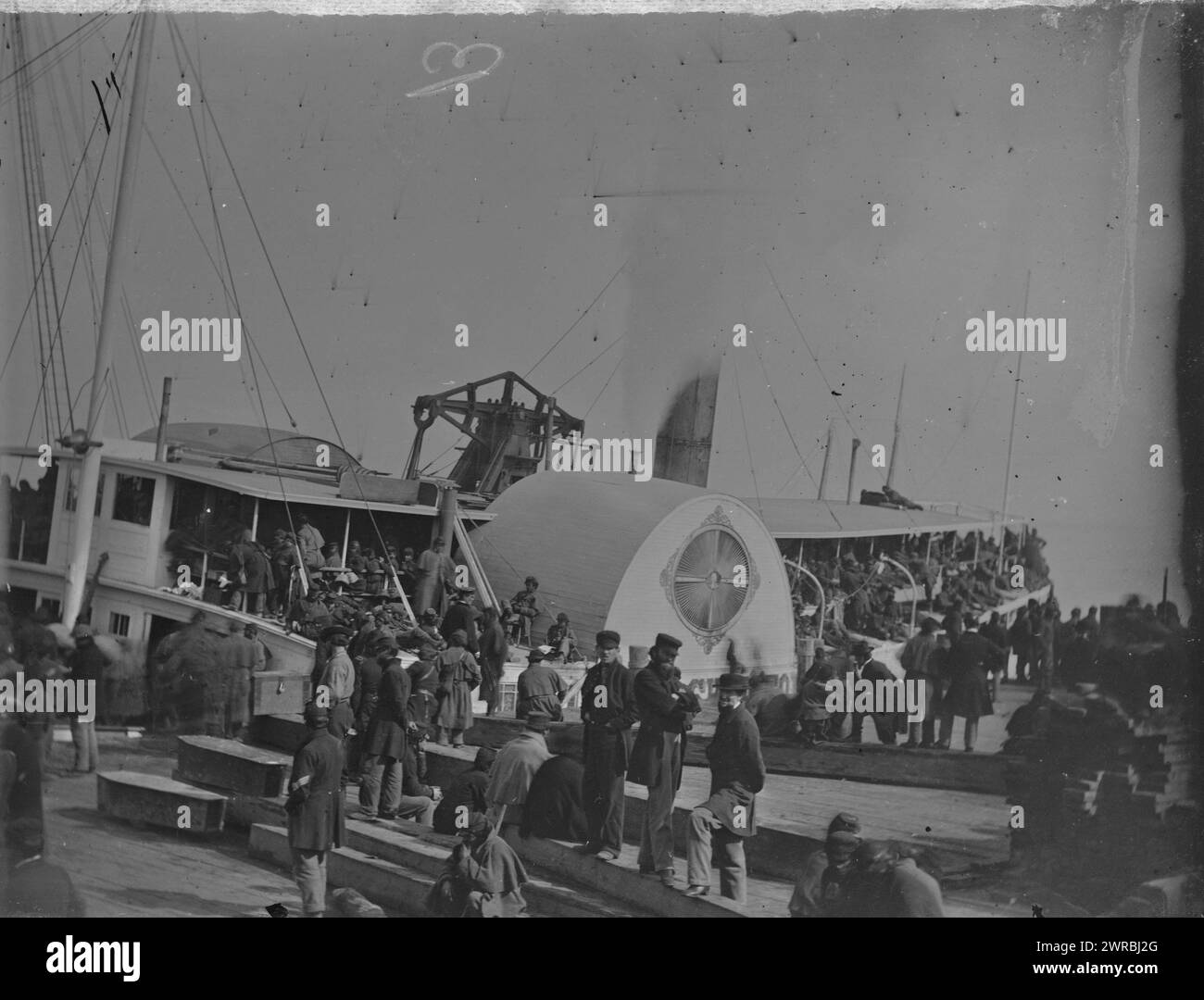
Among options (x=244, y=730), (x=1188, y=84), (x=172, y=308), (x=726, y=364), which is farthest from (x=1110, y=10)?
(x=244, y=730)

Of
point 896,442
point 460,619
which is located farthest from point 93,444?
point 896,442

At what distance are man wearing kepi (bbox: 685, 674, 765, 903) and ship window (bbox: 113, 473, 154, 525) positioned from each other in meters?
2.49

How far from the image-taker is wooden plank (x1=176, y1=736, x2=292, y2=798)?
441cm

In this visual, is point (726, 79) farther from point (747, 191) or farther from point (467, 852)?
point (467, 852)

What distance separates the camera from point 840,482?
4598mm

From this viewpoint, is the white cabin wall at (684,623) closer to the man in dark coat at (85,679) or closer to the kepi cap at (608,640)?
the kepi cap at (608,640)

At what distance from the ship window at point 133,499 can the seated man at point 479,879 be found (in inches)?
73.4

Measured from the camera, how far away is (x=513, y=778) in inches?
172

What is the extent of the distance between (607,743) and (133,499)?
2202mm

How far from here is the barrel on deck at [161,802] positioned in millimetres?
4434

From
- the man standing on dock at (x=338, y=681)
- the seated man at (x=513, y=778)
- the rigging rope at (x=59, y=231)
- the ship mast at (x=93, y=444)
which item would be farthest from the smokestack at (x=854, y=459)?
the rigging rope at (x=59, y=231)

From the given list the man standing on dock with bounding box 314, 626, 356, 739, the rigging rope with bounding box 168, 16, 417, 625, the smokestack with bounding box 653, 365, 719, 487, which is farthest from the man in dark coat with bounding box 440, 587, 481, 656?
the smokestack with bounding box 653, 365, 719, 487

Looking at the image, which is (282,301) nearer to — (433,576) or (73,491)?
(73,491)
